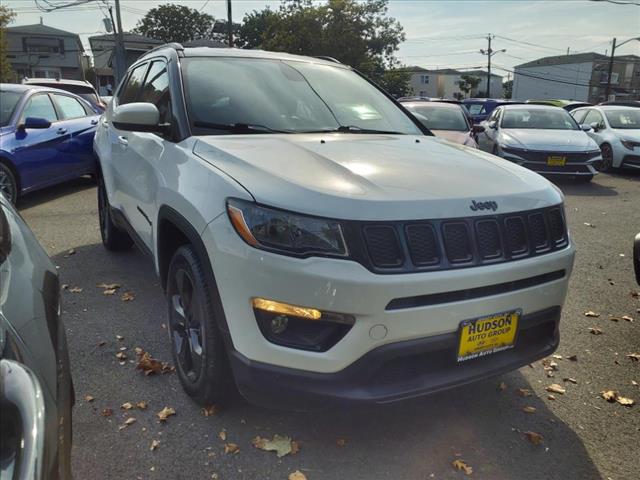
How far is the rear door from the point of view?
26.4 feet

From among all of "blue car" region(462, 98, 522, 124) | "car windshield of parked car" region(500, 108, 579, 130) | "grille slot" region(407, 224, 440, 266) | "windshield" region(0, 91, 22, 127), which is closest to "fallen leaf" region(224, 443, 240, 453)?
"grille slot" region(407, 224, 440, 266)

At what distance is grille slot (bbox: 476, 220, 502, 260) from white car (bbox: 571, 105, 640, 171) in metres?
10.7

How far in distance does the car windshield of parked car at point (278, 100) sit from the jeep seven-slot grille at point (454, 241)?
1.27m

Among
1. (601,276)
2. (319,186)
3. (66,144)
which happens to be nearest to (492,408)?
(319,186)

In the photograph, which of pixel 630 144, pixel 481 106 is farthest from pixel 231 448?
pixel 481 106

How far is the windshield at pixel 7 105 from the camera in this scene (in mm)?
7069

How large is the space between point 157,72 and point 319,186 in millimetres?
2161

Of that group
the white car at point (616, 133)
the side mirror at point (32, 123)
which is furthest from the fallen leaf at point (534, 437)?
the white car at point (616, 133)

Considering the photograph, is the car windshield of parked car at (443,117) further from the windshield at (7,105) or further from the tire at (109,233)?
the windshield at (7,105)

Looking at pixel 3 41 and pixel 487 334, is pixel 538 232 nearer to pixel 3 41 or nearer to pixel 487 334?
pixel 487 334

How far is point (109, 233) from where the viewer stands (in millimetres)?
5262

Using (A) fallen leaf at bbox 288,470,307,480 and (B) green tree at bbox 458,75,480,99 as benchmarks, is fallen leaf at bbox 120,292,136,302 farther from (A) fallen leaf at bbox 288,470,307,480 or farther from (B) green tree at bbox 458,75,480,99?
(B) green tree at bbox 458,75,480,99

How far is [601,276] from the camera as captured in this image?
16.6 ft

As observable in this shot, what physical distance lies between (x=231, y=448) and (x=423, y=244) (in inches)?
50.3
